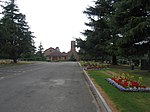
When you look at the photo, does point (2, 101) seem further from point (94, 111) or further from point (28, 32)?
point (28, 32)

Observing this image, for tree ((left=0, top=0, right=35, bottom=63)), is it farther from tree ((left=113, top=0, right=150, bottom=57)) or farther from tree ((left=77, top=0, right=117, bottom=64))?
tree ((left=113, top=0, right=150, bottom=57))

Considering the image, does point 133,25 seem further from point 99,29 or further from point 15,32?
point 15,32

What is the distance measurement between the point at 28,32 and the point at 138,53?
40213 mm

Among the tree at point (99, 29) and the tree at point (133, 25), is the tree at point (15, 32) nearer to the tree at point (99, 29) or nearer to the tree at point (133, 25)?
the tree at point (99, 29)

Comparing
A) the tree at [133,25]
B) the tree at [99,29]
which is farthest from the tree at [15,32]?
the tree at [133,25]

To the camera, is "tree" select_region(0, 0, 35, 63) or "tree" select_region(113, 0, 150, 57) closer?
"tree" select_region(113, 0, 150, 57)

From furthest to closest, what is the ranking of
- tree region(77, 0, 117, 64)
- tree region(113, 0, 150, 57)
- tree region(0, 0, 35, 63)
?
tree region(0, 0, 35, 63) < tree region(77, 0, 117, 64) < tree region(113, 0, 150, 57)

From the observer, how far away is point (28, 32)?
6141cm

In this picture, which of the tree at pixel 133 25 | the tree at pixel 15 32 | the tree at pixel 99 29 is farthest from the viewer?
the tree at pixel 15 32

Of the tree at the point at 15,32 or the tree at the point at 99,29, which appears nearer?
the tree at the point at 99,29

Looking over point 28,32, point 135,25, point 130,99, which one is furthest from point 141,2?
point 28,32

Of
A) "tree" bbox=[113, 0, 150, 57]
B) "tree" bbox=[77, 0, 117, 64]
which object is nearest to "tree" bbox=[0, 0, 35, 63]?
"tree" bbox=[77, 0, 117, 64]

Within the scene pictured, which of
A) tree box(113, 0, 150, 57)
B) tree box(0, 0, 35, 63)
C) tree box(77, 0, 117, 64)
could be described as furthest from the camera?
tree box(0, 0, 35, 63)

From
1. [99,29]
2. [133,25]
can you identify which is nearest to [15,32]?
[99,29]
